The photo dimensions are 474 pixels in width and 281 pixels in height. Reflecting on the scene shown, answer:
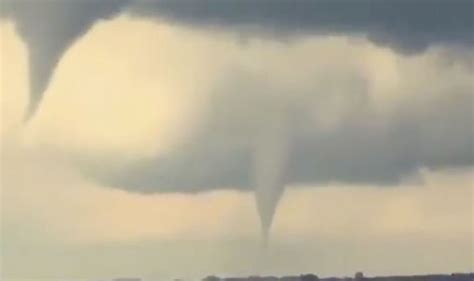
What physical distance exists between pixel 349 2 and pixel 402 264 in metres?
0.51

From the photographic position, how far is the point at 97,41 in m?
1.45

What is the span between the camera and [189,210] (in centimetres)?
143

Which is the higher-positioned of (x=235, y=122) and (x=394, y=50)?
(x=394, y=50)

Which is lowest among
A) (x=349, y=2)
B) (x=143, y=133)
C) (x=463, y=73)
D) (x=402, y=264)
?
(x=402, y=264)

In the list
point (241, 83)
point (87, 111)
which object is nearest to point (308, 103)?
point (241, 83)

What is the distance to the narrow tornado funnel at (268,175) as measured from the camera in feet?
4.64

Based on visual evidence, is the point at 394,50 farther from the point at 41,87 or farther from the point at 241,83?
the point at 41,87

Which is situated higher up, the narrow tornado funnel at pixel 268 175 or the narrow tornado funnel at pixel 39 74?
the narrow tornado funnel at pixel 39 74

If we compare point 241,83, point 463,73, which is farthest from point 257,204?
point 463,73

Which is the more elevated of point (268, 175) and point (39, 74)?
point (39, 74)

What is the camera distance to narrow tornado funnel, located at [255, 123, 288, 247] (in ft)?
4.64

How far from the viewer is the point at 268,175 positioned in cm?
142

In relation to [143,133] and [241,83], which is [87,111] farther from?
[241,83]

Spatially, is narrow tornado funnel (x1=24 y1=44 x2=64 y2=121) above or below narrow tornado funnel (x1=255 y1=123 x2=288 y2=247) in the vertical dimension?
above
